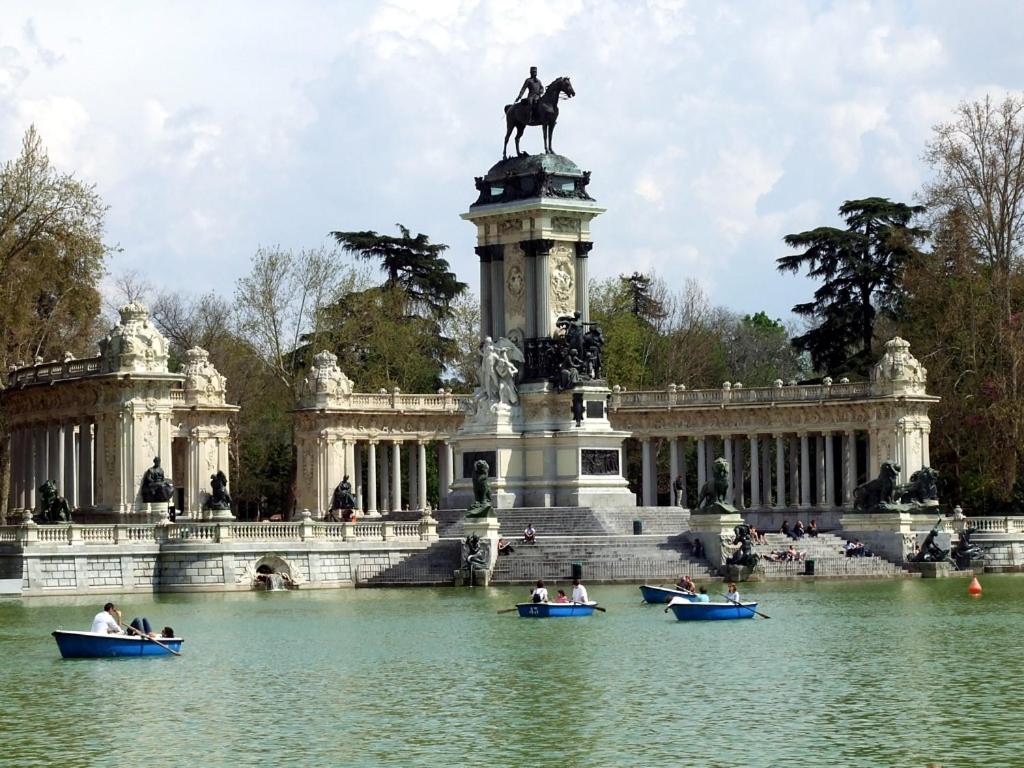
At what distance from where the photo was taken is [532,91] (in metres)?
78.8

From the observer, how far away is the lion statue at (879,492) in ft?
235

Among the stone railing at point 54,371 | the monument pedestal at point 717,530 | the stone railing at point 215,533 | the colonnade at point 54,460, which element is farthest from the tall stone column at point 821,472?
the stone railing at point 54,371

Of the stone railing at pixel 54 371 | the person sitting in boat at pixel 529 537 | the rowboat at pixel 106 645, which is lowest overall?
the rowboat at pixel 106 645

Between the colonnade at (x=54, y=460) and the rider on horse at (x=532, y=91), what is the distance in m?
18.5

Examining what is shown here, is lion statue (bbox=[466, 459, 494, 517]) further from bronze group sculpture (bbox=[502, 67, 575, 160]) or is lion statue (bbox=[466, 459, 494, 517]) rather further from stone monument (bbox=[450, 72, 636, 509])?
bronze group sculpture (bbox=[502, 67, 575, 160])

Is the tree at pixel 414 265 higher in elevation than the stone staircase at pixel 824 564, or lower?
higher

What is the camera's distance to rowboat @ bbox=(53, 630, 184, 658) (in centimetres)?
4288

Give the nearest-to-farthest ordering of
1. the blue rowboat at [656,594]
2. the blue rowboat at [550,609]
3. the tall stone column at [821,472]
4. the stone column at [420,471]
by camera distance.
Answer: the blue rowboat at [550,609]
the blue rowboat at [656,594]
the tall stone column at [821,472]
the stone column at [420,471]

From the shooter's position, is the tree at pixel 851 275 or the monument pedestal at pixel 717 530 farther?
the tree at pixel 851 275

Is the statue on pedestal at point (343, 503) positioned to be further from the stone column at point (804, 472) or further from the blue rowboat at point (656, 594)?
the stone column at point (804, 472)

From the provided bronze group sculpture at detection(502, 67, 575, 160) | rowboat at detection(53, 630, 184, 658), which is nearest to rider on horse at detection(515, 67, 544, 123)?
bronze group sculpture at detection(502, 67, 575, 160)

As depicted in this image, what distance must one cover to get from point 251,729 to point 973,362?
57.1 metres

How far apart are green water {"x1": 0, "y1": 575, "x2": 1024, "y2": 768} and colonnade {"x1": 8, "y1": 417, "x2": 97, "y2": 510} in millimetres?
24783

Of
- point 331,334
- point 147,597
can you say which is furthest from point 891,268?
point 147,597
